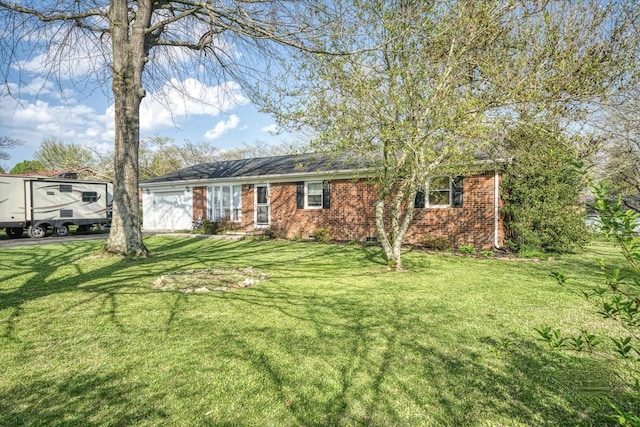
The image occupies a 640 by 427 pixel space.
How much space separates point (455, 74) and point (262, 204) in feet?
34.4

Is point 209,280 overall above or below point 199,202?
below

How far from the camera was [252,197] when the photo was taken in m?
15.9

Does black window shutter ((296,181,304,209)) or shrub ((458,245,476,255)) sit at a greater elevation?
black window shutter ((296,181,304,209))

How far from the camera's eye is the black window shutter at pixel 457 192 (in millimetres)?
11023

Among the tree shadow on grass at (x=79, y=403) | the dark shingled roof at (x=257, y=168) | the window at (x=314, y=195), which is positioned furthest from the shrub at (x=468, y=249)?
the tree shadow on grass at (x=79, y=403)

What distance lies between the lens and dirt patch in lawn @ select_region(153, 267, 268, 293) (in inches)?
227

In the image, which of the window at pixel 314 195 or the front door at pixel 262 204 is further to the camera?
the front door at pixel 262 204

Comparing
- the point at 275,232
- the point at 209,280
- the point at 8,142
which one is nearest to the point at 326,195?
the point at 275,232

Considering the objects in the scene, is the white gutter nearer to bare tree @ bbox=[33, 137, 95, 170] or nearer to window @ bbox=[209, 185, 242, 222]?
window @ bbox=[209, 185, 242, 222]

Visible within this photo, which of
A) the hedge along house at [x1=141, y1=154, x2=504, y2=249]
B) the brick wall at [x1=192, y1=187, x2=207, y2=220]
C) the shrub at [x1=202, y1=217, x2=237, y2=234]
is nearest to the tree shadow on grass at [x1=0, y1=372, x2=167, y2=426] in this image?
the hedge along house at [x1=141, y1=154, x2=504, y2=249]

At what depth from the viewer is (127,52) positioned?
362 inches

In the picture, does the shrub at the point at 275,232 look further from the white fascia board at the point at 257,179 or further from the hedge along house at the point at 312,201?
the white fascia board at the point at 257,179

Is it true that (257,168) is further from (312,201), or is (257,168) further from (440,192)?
(440,192)

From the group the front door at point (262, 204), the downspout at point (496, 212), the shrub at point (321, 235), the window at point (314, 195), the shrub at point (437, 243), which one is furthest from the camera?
the front door at point (262, 204)
